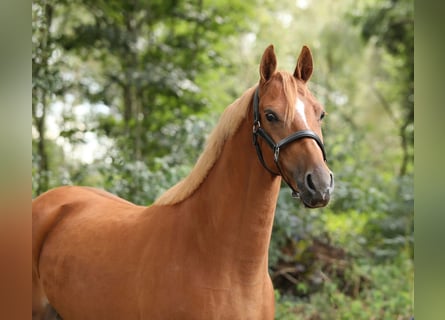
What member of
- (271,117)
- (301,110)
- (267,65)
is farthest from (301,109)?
(267,65)

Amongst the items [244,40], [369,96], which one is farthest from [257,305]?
[369,96]

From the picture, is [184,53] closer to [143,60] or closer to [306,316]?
[143,60]

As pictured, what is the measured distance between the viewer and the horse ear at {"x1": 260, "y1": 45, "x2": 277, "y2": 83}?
6.69 feet

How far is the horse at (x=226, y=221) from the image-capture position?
6.26 feet

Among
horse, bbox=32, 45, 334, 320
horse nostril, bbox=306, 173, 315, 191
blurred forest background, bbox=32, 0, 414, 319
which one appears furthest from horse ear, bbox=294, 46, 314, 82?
blurred forest background, bbox=32, 0, 414, 319

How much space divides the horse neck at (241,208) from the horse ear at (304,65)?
1.02 ft

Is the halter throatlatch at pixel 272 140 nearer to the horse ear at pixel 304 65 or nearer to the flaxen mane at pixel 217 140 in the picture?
the flaxen mane at pixel 217 140

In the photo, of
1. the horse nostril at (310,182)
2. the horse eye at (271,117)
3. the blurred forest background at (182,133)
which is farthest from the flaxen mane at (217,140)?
the blurred forest background at (182,133)

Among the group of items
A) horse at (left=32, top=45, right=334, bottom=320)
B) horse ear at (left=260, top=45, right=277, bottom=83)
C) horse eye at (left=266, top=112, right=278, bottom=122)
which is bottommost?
A: horse at (left=32, top=45, right=334, bottom=320)

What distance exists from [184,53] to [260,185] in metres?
4.63

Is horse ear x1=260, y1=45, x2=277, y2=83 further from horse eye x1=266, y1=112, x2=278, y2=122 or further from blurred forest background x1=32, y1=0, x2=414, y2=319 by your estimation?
blurred forest background x1=32, y1=0, x2=414, y2=319

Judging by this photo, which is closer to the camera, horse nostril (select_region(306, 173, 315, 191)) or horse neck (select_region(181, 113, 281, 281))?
horse nostril (select_region(306, 173, 315, 191))

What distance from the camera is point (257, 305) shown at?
2.14 metres
